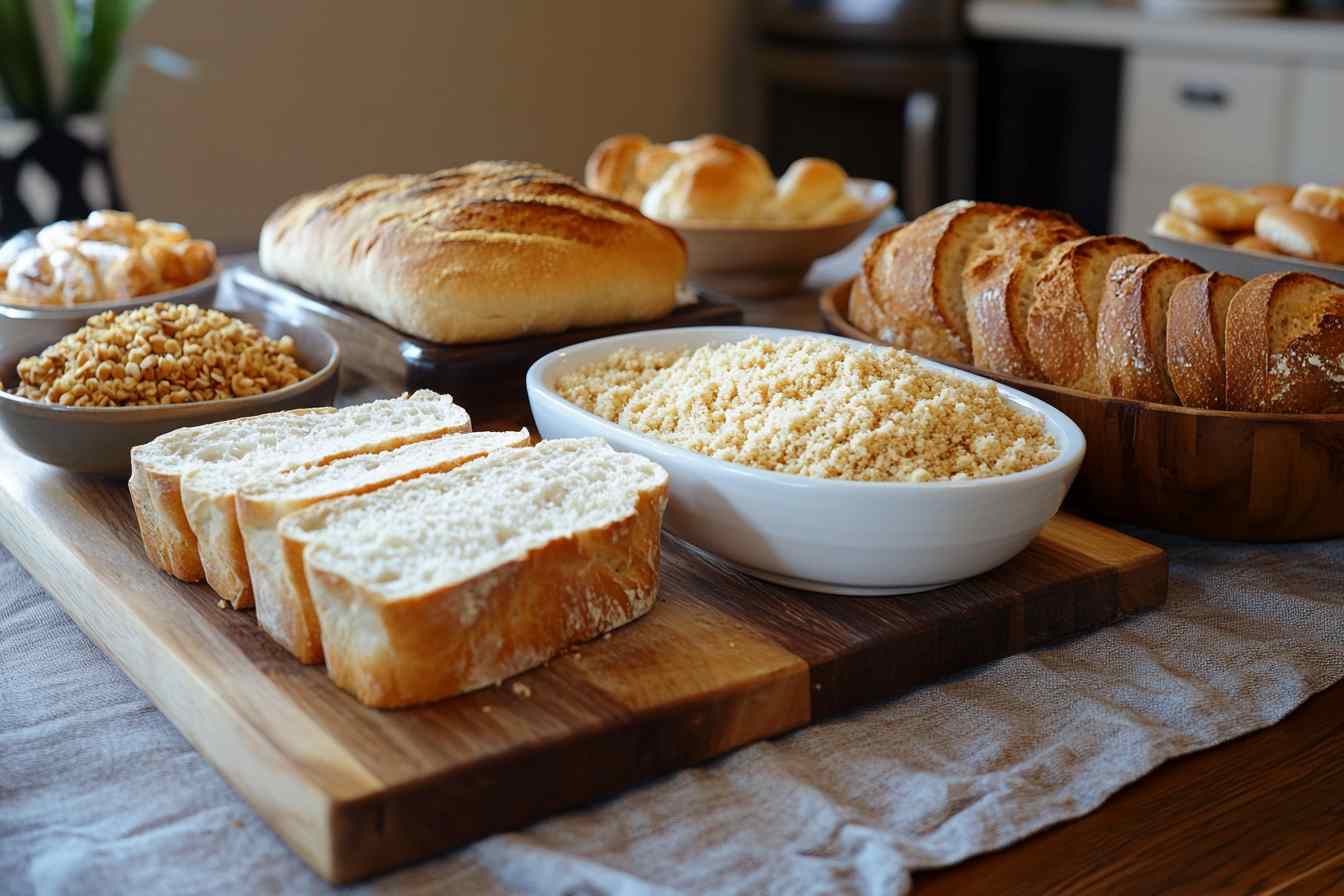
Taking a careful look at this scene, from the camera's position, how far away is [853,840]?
0.84 metres

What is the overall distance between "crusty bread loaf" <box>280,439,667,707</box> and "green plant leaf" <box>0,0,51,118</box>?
2.76 meters

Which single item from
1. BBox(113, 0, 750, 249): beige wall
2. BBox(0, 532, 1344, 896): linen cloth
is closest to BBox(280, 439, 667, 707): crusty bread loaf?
BBox(0, 532, 1344, 896): linen cloth

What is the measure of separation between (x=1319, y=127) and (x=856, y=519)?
10.0ft

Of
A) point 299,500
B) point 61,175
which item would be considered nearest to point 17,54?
point 61,175

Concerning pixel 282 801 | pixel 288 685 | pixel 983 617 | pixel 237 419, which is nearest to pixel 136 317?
pixel 237 419

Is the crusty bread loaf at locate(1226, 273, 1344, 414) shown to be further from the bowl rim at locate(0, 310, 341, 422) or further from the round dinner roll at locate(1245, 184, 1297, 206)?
the bowl rim at locate(0, 310, 341, 422)

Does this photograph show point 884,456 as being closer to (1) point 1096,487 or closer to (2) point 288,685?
(1) point 1096,487

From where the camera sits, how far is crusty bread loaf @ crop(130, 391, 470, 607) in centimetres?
101

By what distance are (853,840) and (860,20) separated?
12.6 ft

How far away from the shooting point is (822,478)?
3.26ft

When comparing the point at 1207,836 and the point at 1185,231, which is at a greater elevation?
the point at 1185,231

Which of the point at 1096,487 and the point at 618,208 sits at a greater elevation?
the point at 618,208

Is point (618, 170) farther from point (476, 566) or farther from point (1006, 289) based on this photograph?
point (476, 566)

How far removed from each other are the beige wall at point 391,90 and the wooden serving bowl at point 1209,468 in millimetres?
3406
